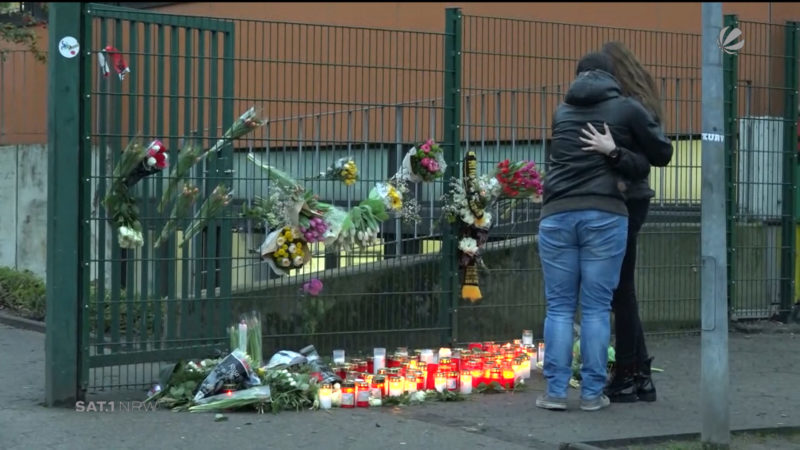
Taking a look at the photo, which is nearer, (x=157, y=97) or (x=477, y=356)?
(x=157, y=97)

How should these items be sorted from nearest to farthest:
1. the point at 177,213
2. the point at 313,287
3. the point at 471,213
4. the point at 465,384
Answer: the point at 177,213 < the point at 465,384 < the point at 313,287 < the point at 471,213

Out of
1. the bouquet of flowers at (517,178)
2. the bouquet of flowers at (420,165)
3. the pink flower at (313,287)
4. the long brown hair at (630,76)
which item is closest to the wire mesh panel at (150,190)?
the pink flower at (313,287)

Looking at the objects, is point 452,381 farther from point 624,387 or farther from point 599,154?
point 599,154

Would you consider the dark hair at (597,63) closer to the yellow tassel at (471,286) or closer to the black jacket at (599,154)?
the black jacket at (599,154)

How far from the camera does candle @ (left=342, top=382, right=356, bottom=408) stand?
6.39m

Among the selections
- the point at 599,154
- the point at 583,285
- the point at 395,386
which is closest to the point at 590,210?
the point at 599,154

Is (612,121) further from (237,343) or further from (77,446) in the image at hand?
(77,446)

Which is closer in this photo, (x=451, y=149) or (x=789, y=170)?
(x=451, y=149)

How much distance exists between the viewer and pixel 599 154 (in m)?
6.10

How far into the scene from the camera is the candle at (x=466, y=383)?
686cm

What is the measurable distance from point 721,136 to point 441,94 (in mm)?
3065

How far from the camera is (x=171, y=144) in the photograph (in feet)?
21.4

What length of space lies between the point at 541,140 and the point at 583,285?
7.42 ft

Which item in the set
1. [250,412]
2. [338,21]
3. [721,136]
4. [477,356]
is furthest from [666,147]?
[338,21]
